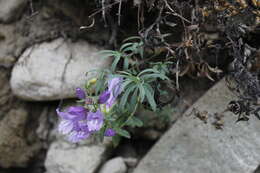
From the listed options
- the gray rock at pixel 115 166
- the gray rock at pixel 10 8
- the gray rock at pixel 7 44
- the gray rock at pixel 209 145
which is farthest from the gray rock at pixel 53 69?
the gray rock at pixel 209 145

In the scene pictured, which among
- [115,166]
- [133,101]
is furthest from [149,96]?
[115,166]

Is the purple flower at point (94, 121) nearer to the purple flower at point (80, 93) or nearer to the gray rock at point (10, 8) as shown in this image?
the purple flower at point (80, 93)

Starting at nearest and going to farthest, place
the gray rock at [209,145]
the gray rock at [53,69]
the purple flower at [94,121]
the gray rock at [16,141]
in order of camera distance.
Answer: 1. the purple flower at [94,121]
2. the gray rock at [209,145]
3. the gray rock at [53,69]
4. the gray rock at [16,141]

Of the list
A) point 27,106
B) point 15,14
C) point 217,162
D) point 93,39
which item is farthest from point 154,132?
point 15,14

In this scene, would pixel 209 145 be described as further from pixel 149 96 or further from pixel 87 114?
pixel 87 114

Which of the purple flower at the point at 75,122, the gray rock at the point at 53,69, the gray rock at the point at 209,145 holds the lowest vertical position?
the gray rock at the point at 209,145

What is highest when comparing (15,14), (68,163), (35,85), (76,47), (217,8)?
(217,8)

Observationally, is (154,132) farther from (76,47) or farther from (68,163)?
(76,47)
